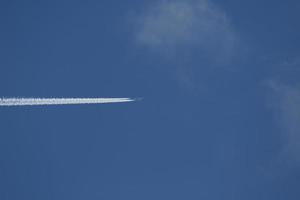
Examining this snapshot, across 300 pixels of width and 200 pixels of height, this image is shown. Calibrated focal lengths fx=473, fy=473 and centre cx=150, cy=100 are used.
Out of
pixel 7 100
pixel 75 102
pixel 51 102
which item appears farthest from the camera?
pixel 75 102

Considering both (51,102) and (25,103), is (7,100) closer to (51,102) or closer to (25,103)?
(25,103)

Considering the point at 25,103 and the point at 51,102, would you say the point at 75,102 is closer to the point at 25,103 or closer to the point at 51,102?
the point at 51,102

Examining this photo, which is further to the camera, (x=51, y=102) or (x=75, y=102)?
(x=75, y=102)

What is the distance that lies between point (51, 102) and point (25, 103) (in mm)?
5142

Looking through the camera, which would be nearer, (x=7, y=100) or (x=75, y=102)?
(x=7, y=100)

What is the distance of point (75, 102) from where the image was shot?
168ft

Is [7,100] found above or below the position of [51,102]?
below

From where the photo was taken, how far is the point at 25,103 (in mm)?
42844

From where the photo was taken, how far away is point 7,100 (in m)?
41.9

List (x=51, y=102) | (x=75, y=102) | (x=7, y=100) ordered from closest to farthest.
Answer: (x=7, y=100), (x=51, y=102), (x=75, y=102)

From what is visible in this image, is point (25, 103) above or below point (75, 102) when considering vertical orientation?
below

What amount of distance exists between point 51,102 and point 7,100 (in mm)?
6485

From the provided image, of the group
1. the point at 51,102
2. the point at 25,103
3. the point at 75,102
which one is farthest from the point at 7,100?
the point at 75,102

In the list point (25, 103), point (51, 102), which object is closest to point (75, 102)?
point (51, 102)
